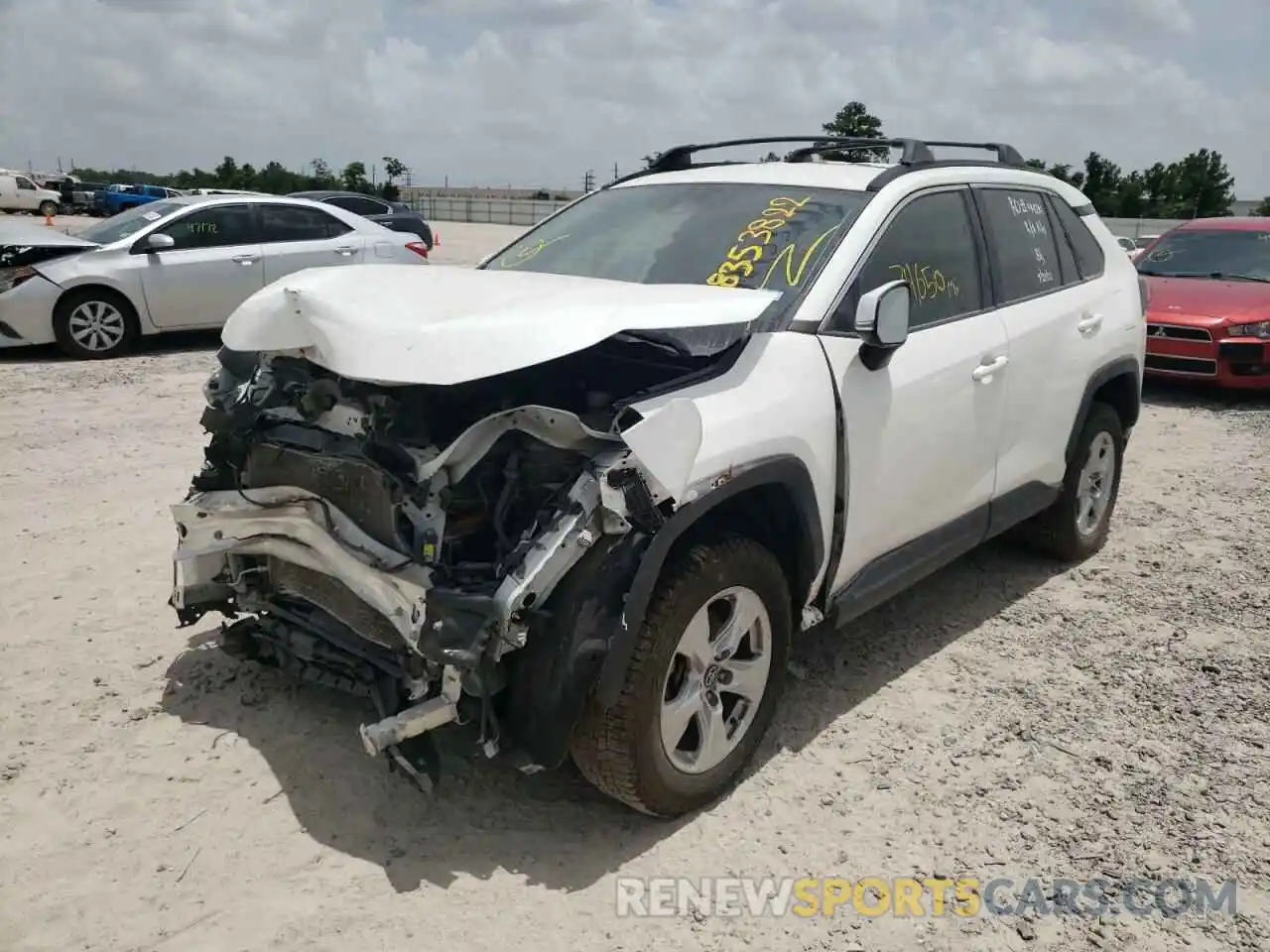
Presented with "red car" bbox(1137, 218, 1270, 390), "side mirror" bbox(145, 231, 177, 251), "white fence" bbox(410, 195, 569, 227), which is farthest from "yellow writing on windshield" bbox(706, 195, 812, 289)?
"white fence" bbox(410, 195, 569, 227)

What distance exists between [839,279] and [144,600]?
326 cm

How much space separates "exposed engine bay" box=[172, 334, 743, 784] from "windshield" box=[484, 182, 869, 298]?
0.54 meters

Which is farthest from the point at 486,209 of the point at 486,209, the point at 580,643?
the point at 580,643

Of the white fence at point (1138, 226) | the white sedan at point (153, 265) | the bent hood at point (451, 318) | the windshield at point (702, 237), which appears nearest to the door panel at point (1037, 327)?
the windshield at point (702, 237)

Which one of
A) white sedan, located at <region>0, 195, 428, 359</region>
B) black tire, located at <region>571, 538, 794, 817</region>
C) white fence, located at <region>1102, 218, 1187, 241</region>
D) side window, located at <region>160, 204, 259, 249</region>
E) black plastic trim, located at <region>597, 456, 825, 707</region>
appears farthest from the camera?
white fence, located at <region>1102, 218, 1187, 241</region>

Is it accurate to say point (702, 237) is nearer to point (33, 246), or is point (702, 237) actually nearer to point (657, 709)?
point (657, 709)

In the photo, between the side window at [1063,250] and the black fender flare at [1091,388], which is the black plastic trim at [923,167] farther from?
the black fender flare at [1091,388]

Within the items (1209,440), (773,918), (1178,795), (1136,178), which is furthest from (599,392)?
(1136,178)

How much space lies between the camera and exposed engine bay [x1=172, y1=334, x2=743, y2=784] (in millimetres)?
2678

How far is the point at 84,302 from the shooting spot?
32.4 ft

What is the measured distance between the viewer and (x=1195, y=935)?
2771mm

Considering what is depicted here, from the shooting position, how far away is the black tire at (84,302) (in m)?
9.81

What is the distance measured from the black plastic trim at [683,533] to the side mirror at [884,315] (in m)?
0.52

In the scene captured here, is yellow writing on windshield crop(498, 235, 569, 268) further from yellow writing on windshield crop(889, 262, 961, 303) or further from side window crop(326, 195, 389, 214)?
side window crop(326, 195, 389, 214)
